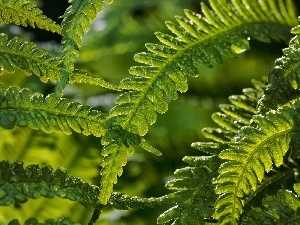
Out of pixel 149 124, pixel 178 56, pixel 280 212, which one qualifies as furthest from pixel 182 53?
pixel 280 212

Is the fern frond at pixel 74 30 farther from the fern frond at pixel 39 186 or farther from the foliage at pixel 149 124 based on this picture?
the fern frond at pixel 39 186

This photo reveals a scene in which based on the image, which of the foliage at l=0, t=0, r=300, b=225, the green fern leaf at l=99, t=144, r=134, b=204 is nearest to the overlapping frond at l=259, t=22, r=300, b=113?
the foliage at l=0, t=0, r=300, b=225

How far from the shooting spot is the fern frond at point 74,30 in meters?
0.61

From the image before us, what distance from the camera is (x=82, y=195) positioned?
2.02 ft

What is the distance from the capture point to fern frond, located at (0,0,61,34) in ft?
2.19

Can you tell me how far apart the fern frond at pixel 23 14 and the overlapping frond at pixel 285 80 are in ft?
0.96

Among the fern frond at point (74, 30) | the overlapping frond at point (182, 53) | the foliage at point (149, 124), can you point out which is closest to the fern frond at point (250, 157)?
the foliage at point (149, 124)

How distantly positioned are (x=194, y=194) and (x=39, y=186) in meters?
0.19

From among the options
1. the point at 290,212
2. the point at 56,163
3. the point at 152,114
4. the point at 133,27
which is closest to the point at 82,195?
the point at 152,114

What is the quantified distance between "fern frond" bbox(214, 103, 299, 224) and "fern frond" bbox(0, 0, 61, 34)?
281mm

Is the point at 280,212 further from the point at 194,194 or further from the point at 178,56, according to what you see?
the point at 178,56

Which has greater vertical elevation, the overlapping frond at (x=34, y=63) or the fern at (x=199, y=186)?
the overlapping frond at (x=34, y=63)

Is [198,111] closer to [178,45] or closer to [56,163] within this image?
[56,163]

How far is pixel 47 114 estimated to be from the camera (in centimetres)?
63
